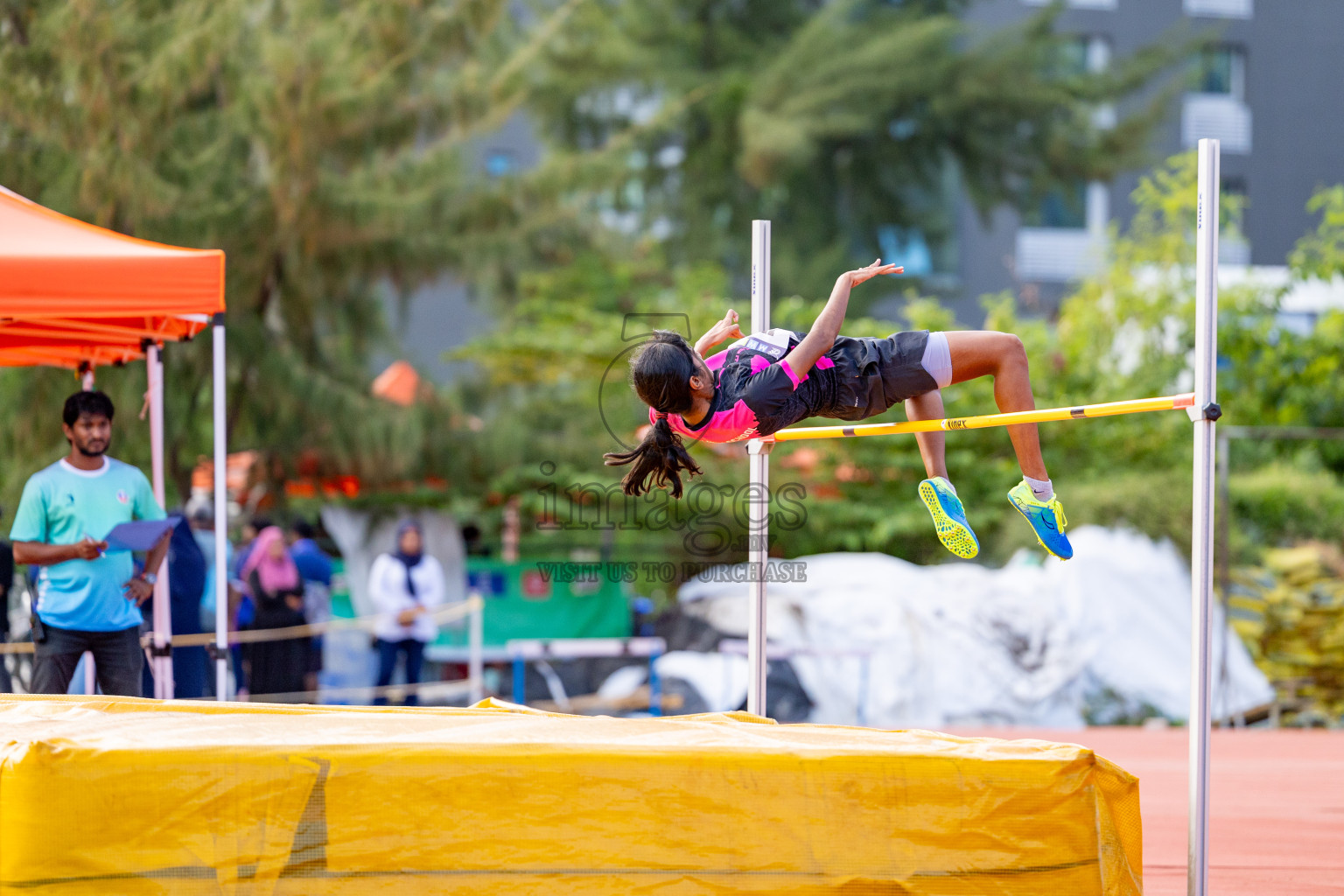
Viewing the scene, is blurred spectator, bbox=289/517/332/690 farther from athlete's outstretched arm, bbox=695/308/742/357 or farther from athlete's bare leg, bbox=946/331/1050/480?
athlete's bare leg, bbox=946/331/1050/480

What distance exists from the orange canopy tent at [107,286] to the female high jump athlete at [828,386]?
172 centimetres

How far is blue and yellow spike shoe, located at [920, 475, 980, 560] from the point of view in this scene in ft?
12.4

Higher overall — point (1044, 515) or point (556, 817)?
point (1044, 515)

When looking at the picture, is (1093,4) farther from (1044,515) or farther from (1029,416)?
(1029,416)

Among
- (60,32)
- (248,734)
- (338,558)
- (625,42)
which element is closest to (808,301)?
(625,42)

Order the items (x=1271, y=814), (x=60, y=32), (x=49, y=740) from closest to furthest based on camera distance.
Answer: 1. (x=49, y=740)
2. (x=1271, y=814)
3. (x=60, y=32)

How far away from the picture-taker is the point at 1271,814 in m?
5.23

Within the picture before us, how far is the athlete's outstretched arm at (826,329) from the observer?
3.35 m

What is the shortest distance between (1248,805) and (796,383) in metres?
3.61

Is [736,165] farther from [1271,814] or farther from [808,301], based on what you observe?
[1271,814]

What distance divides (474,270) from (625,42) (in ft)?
18.1

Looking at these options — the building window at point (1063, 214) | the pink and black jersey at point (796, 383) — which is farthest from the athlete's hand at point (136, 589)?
the building window at point (1063, 214)

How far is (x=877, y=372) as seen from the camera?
11.8 ft

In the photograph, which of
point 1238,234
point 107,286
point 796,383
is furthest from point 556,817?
point 1238,234
